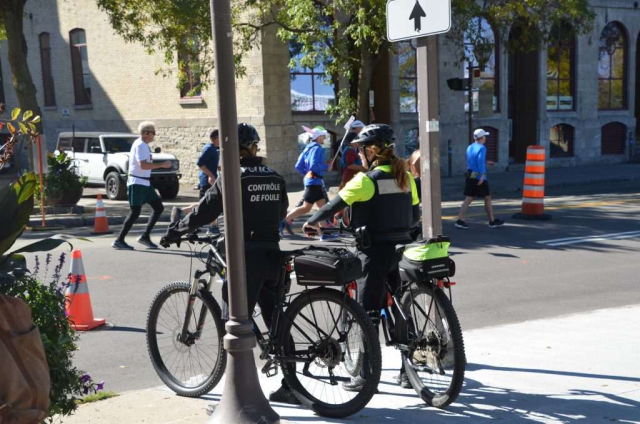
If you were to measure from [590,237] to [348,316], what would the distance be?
31.4 feet

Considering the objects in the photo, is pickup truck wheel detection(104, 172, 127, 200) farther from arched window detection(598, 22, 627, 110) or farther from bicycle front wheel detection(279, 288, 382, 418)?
arched window detection(598, 22, 627, 110)

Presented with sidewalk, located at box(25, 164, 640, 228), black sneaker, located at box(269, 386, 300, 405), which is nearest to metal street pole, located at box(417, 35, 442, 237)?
black sneaker, located at box(269, 386, 300, 405)

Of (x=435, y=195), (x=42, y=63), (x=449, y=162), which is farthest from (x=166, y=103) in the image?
(x=435, y=195)

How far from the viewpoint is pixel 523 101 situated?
3075 cm

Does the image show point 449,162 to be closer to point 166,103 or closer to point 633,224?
point 166,103

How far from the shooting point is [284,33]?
21.3 m

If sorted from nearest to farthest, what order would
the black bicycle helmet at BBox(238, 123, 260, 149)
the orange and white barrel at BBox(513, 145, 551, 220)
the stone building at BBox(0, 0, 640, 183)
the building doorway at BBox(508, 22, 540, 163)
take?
the black bicycle helmet at BBox(238, 123, 260, 149), the orange and white barrel at BBox(513, 145, 551, 220), the stone building at BBox(0, 0, 640, 183), the building doorway at BBox(508, 22, 540, 163)

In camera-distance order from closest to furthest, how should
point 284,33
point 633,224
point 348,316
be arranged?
point 348,316 < point 633,224 < point 284,33

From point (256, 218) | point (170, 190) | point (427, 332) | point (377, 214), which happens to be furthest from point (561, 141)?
point (256, 218)

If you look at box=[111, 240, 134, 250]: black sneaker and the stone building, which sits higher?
the stone building

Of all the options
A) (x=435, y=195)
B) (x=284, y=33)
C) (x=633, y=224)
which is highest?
(x=284, y=33)

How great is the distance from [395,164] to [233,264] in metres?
1.53

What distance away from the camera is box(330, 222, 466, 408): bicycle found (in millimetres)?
5273

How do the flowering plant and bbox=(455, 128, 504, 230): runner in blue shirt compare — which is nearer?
the flowering plant
